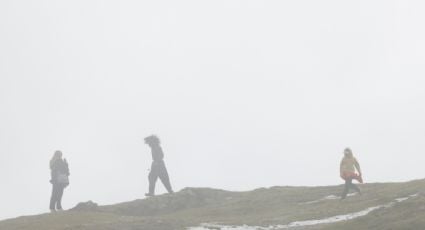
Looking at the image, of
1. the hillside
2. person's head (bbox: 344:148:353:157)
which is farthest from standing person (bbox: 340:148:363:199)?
the hillside

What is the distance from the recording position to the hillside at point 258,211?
27.3 metres

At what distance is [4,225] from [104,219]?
20.6 feet

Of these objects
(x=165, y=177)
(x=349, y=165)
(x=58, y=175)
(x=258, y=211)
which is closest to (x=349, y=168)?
(x=349, y=165)

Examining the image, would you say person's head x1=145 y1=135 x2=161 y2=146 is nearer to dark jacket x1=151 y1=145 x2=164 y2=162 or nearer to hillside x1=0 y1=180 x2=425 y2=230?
dark jacket x1=151 y1=145 x2=164 y2=162

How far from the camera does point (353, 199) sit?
39156mm

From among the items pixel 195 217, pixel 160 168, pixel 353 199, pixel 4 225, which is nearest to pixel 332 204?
pixel 353 199

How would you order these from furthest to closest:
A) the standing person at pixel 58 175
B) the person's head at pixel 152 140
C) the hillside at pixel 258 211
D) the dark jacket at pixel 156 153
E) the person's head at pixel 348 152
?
1. the dark jacket at pixel 156 153
2. the person's head at pixel 152 140
3. the standing person at pixel 58 175
4. the person's head at pixel 348 152
5. the hillside at pixel 258 211

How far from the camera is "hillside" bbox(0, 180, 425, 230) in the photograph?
27.3m

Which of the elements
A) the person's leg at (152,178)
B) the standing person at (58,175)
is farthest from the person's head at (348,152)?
the standing person at (58,175)

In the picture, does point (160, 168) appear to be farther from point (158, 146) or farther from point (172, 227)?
point (172, 227)

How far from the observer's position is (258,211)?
42406 mm

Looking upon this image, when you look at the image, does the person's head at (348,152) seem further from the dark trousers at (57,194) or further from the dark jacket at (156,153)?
the dark trousers at (57,194)

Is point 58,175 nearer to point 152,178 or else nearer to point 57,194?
point 57,194

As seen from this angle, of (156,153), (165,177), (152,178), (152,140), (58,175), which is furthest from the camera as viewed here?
(165,177)
